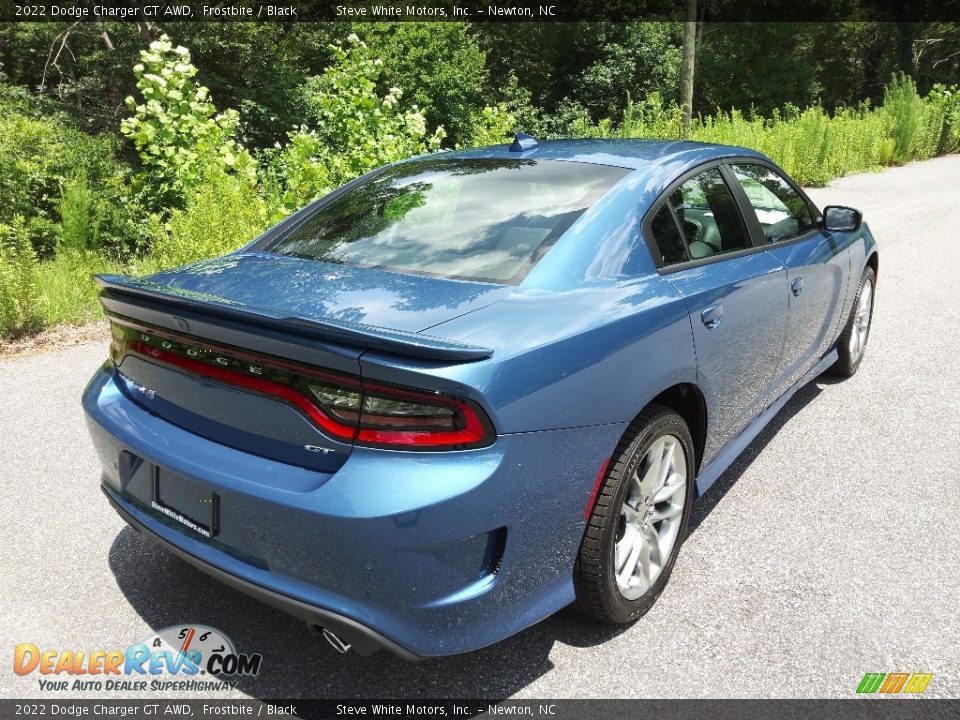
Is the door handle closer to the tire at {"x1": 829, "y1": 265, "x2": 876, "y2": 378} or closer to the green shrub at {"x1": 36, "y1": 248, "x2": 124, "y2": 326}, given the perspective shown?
the tire at {"x1": 829, "y1": 265, "x2": 876, "y2": 378}

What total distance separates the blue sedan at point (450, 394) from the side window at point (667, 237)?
1 cm

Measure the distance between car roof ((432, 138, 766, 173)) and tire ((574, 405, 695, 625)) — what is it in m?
1.10

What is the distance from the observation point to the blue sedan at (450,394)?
1.91m

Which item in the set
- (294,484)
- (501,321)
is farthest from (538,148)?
(294,484)

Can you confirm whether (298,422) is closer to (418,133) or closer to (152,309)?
(152,309)

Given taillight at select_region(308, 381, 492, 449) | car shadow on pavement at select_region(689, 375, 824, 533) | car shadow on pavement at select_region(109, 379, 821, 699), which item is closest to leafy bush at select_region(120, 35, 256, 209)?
car shadow on pavement at select_region(109, 379, 821, 699)

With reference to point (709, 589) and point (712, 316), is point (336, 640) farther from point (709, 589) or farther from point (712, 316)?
point (712, 316)

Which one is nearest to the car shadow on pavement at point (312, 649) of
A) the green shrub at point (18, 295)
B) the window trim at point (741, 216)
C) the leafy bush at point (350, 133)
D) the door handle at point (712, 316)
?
the door handle at point (712, 316)

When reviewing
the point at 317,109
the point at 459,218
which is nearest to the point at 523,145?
the point at 459,218

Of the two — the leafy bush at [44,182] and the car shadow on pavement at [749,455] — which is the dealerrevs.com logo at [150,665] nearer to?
the car shadow on pavement at [749,455]

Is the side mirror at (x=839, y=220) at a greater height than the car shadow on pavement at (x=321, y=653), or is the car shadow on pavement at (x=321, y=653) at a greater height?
the side mirror at (x=839, y=220)

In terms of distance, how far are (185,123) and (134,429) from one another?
19.4 ft

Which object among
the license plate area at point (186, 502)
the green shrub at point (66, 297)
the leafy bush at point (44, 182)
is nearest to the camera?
the license plate area at point (186, 502)

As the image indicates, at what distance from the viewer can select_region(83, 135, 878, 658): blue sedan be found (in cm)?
191
